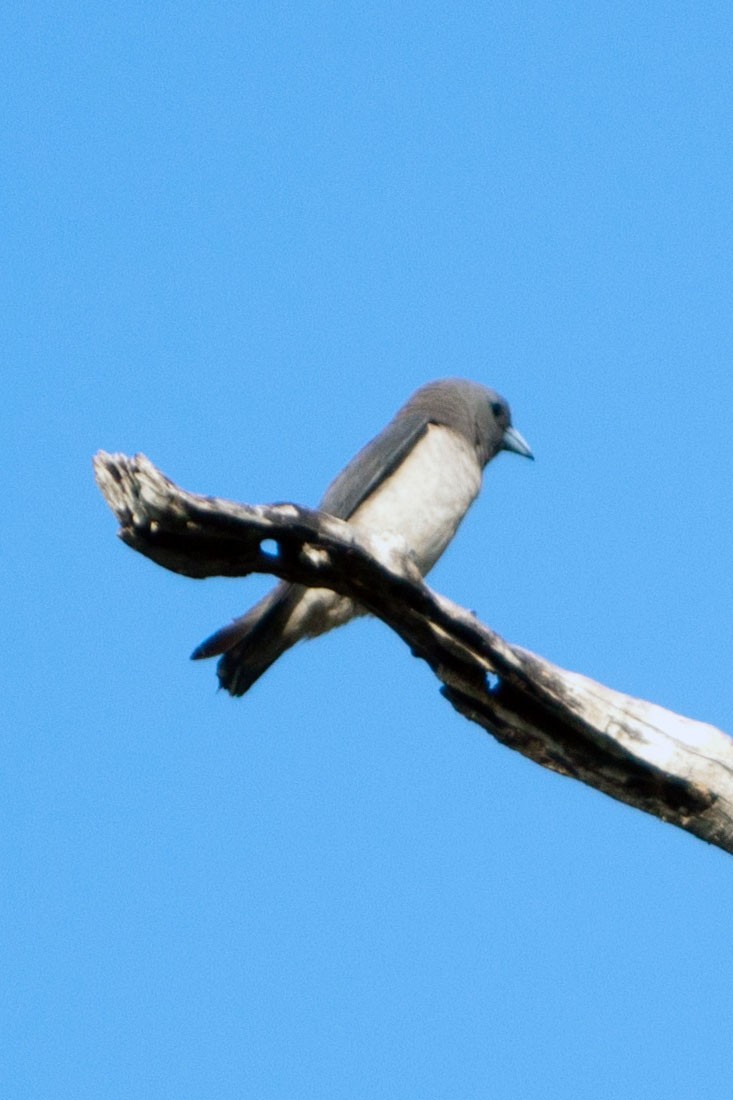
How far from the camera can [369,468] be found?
299 inches

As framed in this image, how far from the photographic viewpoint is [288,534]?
448 cm

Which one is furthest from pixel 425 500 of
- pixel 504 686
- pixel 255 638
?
pixel 504 686

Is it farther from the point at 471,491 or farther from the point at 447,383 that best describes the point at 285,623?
the point at 447,383

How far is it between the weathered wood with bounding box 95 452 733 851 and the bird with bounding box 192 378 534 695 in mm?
1706

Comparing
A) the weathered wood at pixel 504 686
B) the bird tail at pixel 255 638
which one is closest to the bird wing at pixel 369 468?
the bird tail at pixel 255 638

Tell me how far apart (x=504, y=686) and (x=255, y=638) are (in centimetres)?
227

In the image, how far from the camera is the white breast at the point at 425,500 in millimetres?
7453

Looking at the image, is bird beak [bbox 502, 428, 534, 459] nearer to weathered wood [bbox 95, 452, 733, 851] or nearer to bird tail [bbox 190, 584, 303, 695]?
bird tail [bbox 190, 584, 303, 695]

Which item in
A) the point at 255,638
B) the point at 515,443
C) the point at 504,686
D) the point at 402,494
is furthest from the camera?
the point at 515,443

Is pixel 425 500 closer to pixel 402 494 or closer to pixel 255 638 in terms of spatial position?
pixel 402 494

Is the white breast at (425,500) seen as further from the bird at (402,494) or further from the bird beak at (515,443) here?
the bird beak at (515,443)

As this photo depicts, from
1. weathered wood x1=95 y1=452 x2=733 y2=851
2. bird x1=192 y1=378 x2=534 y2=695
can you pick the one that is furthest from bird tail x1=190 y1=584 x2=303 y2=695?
weathered wood x1=95 y1=452 x2=733 y2=851

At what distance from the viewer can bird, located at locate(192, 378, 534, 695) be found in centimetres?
688

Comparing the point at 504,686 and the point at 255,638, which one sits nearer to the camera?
the point at 504,686
